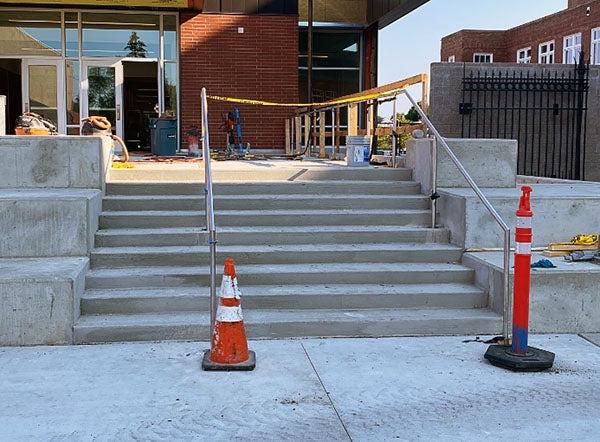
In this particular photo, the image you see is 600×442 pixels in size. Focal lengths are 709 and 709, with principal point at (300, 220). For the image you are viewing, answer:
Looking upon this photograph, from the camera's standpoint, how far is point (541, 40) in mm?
35594

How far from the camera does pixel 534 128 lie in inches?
507

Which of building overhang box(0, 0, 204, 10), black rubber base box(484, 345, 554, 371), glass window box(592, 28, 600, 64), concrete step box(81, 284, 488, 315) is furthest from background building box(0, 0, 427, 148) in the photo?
glass window box(592, 28, 600, 64)

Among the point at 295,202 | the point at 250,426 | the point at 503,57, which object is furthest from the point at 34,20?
the point at 503,57

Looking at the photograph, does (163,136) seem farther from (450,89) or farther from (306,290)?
(306,290)

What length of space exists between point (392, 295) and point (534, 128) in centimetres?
760

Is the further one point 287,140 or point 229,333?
point 287,140

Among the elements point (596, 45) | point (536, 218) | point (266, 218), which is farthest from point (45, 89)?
point (596, 45)

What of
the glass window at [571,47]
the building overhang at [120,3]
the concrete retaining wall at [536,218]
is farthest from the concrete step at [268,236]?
the glass window at [571,47]

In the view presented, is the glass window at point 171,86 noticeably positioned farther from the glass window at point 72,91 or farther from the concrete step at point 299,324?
the concrete step at point 299,324

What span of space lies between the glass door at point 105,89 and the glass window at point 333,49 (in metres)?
5.50

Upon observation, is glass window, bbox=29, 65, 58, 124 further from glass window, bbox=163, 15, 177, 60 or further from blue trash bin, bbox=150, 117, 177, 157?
blue trash bin, bbox=150, 117, 177, 157

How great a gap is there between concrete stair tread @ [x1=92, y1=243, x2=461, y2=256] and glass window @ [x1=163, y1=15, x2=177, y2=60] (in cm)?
1027

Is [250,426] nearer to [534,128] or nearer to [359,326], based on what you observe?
[359,326]

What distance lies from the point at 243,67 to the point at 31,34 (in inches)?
192
